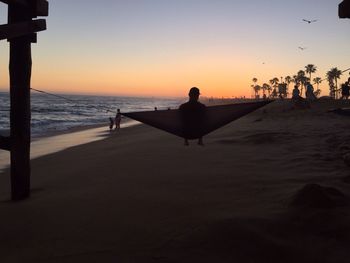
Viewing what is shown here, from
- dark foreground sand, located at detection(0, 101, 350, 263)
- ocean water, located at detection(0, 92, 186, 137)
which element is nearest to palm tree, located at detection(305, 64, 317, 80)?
ocean water, located at detection(0, 92, 186, 137)

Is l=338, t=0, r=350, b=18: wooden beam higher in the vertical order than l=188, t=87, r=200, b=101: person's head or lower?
higher

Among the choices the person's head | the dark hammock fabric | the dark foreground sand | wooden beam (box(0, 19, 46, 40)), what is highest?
wooden beam (box(0, 19, 46, 40))

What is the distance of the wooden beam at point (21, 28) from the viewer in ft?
17.2

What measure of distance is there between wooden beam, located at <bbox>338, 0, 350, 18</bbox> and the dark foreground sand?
1.96 metres

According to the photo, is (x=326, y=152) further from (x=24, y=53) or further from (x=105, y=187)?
(x=24, y=53)

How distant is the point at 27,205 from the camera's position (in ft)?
19.2

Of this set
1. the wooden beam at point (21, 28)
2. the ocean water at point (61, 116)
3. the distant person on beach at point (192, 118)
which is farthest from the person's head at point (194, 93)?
the wooden beam at point (21, 28)

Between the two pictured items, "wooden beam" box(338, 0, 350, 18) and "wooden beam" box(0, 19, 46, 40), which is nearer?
"wooden beam" box(338, 0, 350, 18)


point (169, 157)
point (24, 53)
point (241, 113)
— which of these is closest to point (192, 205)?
point (241, 113)

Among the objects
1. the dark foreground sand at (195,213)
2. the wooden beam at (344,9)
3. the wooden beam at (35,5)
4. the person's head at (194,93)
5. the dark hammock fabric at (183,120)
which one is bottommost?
the dark foreground sand at (195,213)

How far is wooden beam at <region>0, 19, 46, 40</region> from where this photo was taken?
5.23m

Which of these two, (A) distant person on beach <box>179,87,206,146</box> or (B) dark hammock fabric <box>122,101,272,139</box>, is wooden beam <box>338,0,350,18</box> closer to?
(B) dark hammock fabric <box>122,101,272,139</box>

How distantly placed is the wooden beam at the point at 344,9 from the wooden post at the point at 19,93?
438 cm

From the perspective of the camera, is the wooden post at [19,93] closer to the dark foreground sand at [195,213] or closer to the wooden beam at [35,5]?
the wooden beam at [35,5]
